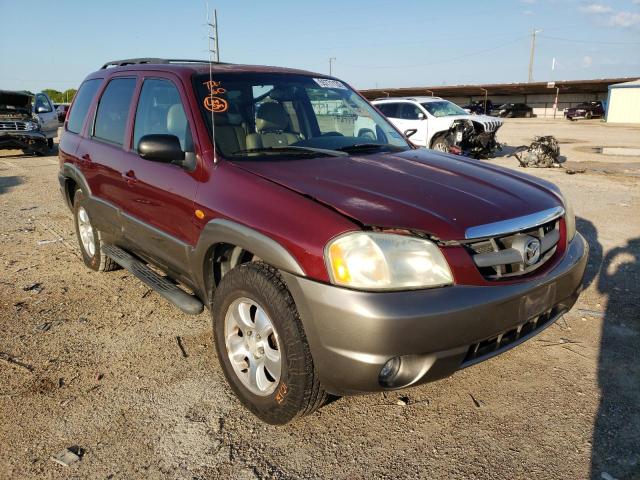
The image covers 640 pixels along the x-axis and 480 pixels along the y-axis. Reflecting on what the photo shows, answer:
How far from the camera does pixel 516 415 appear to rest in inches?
103

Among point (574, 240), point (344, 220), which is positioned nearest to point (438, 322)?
point (344, 220)

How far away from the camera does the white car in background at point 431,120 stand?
1368cm

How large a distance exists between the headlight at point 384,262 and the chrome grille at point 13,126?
14.6 meters

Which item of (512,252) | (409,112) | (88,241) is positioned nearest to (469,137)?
(409,112)

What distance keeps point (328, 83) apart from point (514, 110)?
4751cm

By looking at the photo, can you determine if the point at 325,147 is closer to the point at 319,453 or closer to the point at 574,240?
the point at 574,240

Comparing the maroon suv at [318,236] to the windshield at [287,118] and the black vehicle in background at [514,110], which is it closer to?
the windshield at [287,118]

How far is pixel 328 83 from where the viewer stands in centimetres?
394

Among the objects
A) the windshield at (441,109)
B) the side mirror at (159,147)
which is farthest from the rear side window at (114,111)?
the windshield at (441,109)

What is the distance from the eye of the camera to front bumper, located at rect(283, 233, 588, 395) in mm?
1996

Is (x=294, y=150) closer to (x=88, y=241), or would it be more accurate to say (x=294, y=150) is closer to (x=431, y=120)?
(x=88, y=241)

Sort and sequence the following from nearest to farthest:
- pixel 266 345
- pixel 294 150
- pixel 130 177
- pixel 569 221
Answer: pixel 266 345
pixel 569 221
pixel 294 150
pixel 130 177

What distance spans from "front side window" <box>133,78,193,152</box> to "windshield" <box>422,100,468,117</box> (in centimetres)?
1150

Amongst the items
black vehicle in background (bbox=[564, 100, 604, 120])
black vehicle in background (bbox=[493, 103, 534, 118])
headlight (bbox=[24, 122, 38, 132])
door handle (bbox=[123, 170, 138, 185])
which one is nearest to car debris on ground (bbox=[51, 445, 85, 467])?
door handle (bbox=[123, 170, 138, 185])
